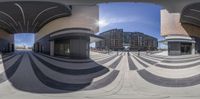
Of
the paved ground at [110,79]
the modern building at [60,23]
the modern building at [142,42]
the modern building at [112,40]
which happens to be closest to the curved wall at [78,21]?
the modern building at [60,23]

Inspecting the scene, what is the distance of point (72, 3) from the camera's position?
2.30 meters

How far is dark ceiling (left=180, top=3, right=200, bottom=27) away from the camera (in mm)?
2215

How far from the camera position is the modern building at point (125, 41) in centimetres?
217

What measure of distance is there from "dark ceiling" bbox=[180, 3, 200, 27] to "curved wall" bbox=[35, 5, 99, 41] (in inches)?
40.1

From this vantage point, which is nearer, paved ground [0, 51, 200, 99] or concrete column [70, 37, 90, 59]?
concrete column [70, 37, 90, 59]

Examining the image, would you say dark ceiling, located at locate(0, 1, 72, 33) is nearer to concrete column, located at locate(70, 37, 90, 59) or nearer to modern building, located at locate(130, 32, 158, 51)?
concrete column, located at locate(70, 37, 90, 59)

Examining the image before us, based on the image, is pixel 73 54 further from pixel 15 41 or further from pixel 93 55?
pixel 15 41

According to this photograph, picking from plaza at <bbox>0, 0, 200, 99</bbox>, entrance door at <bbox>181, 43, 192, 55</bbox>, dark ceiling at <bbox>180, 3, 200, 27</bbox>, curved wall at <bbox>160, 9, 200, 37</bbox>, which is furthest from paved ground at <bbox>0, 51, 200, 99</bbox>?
dark ceiling at <bbox>180, 3, 200, 27</bbox>

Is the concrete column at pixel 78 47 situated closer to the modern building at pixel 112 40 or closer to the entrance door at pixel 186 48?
the modern building at pixel 112 40

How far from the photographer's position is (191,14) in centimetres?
222

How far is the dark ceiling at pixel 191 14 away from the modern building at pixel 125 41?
1.44 feet

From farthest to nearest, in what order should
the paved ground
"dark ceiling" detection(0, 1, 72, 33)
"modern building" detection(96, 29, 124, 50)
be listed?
the paved ground → "modern building" detection(96, 29, 124, 50) → "dark ceiling" detection(0, 1, 72, 33)

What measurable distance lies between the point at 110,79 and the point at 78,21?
972mm

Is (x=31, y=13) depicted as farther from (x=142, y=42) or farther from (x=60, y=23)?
(x=142, y=42)
